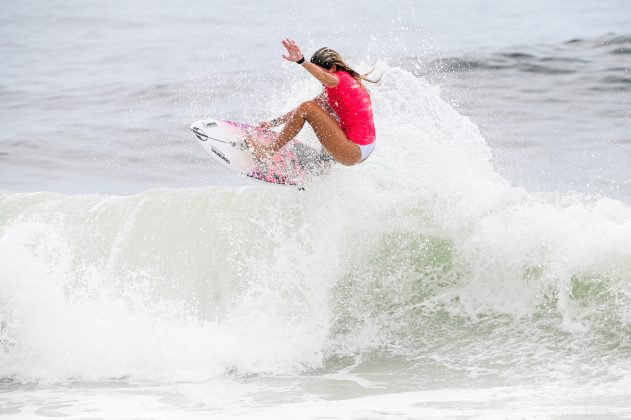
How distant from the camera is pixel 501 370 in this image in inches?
286

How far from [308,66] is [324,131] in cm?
68

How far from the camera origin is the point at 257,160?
824cm

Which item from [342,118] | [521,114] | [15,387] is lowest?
[15,387]

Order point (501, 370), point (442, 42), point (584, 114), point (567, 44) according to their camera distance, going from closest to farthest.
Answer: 1. point (501, 370)
2. point (584, 114)
3. point (567, 44)
4. point (442, 42)

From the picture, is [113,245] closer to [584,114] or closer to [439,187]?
[439,187]

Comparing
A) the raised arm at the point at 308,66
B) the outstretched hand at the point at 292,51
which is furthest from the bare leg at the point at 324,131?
the outstretched hand at the point at 292,51

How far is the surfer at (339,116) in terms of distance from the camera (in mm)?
7480

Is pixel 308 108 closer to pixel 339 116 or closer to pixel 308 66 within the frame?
pixel 339 116

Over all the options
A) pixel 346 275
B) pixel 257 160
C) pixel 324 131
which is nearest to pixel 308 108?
pixel 324 131

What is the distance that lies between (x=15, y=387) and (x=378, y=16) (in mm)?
27433

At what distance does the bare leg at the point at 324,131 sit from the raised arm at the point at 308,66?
0.34 m

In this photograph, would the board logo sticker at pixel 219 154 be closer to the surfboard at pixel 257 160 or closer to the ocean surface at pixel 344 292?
the surfboard at pixel 257 160

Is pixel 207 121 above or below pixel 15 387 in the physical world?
above

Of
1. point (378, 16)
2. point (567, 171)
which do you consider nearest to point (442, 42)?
point (378, 16)
